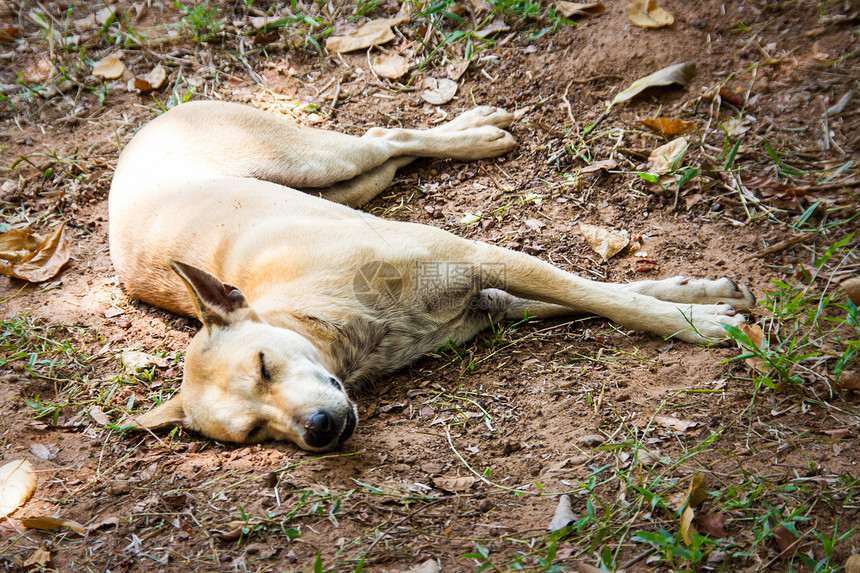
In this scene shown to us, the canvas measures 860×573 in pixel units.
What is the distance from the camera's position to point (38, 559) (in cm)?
286

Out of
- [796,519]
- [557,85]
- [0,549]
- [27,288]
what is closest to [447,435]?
[796,519]

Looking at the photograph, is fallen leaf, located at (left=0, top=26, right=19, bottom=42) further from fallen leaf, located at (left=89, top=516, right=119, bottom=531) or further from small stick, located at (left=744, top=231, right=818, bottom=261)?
small stick, located at (left=744, top=231, right=818, bottom=261)

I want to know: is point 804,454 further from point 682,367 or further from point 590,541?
point 590,541

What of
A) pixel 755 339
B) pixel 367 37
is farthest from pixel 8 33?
pixel 755 339

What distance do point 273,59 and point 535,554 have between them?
16.0 feet

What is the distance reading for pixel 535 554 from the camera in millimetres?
2465

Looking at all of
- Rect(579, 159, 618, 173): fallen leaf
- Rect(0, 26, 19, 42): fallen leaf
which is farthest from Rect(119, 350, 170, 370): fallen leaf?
Rect(0, 26, 19, 42): fallen leaf

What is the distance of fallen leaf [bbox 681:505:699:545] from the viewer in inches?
93.3

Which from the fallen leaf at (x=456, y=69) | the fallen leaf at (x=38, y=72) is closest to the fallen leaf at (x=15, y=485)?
the fallen leaf at (x=456, y=69)

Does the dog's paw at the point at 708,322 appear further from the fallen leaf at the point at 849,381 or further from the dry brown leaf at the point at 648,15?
the dry brown leaf at the point at 648,15

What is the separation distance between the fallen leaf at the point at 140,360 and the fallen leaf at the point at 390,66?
290 cm

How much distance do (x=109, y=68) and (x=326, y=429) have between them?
15.3 feet

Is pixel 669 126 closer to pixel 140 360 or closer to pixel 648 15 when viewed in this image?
pixel 648 15

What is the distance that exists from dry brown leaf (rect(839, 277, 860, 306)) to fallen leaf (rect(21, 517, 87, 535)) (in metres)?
3.57
